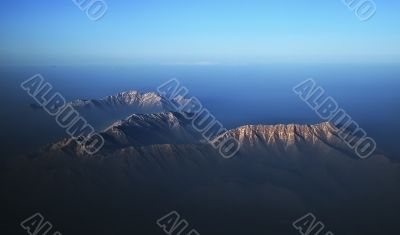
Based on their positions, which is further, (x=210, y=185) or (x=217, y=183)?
(x=217, y=183)

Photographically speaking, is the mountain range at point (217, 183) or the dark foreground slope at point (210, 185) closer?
the dark foreground slope at point (210, 185)

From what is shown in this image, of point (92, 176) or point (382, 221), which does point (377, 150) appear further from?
point (92, 176)

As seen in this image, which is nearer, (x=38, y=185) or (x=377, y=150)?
(x=38, y=185)

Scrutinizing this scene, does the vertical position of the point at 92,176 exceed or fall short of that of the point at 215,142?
it falls short

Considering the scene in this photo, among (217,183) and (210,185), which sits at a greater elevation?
(217,183)

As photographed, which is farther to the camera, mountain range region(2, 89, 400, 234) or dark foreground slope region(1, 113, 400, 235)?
mountain range region(2, 89, 400, 234)

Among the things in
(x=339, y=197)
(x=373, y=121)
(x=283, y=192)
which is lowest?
(x=283, y=192)

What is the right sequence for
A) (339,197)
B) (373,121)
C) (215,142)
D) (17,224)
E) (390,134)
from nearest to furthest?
(17,224) < (339,197) < (215,142) < (390,134) < (373,121)

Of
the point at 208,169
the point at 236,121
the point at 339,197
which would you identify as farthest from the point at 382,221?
the point at 236,121
